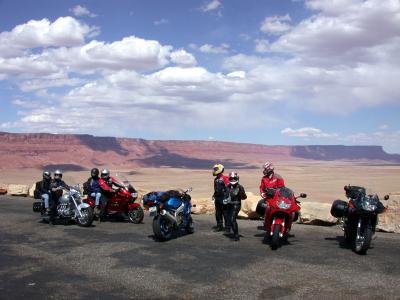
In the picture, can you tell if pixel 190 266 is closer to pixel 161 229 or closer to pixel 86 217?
pixel 161 229

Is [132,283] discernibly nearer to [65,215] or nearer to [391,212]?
[65,215]

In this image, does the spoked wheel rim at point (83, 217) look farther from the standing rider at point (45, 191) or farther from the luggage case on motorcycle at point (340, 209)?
the luggage case on motorcycle at point (340, 209)

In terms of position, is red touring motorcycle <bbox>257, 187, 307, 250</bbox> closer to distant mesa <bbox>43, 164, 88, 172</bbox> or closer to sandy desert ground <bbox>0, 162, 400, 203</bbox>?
sandy desert ground <bbox>0, 162, 400, 203</bbox>

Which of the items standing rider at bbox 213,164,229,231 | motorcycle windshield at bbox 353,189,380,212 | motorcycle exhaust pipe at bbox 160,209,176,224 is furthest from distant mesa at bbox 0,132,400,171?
motorcycle windshield at bbox 353,189,380,212

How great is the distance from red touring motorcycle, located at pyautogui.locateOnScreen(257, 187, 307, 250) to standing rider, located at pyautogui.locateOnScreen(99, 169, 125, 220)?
548cm

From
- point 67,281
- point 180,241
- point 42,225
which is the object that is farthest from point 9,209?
point 67,281

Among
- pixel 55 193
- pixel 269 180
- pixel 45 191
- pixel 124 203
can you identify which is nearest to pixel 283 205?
pixel 269 180

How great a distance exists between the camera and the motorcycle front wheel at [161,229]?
1068cm

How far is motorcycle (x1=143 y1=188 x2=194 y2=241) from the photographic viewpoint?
10.8 meters

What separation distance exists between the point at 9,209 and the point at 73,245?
27.4 ft

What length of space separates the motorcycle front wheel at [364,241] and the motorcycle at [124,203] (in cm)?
689

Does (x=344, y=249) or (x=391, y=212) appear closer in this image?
(x=344, y=249)

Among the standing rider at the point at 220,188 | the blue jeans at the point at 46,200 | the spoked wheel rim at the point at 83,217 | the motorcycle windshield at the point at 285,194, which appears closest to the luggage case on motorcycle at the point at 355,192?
the motorcycle windshield at the point at 285,194

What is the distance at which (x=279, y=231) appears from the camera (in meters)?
9.66
